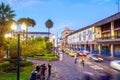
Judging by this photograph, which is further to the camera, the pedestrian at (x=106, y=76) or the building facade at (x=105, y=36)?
the building facade at (x=105, y=36)

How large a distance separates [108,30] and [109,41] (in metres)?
8.20

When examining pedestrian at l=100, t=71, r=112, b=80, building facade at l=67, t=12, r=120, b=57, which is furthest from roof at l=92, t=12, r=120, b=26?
pedestrian at l=100, t=71, r=112, b=80

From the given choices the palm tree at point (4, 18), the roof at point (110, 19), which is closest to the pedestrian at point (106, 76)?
the palm tree at point (4, 18)

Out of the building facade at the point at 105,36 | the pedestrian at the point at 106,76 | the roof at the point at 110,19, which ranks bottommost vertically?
the pedestrian at the point at 106,76

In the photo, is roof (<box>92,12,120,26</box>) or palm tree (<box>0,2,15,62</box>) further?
roof (<box>92,12,120,26</box>)

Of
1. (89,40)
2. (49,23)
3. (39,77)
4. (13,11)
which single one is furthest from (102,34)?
(49,23)

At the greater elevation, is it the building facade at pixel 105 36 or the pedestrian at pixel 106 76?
the building facade at pixel 105 36

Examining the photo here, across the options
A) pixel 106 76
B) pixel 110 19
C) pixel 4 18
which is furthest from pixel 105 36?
pixel 106 76

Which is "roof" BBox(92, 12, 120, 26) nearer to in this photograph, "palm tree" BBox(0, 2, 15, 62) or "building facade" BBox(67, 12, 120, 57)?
"building facade" BBox(67, 12, 120, 57)

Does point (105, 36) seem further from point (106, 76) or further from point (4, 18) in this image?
point (106, 76)

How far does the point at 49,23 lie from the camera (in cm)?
12975

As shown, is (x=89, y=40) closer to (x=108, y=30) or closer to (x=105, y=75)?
(x=108, y=30)

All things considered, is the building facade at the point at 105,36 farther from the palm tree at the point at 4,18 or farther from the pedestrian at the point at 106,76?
the pedestrian at the point at 106,76

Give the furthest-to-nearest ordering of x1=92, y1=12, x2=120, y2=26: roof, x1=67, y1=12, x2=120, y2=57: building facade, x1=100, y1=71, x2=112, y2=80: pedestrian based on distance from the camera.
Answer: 1. x1=67, y1=12, x2=120, y2=57: building facade
2. x1=92, y1=12, x2=120, y2=26: roof
3. x1=100, y1=71, x2=112, y2=80: pedestrian
